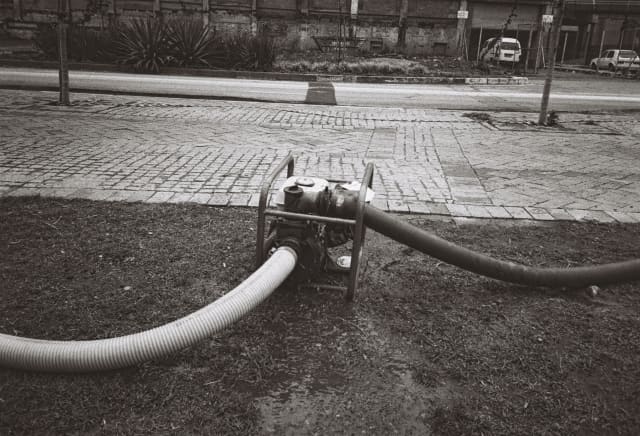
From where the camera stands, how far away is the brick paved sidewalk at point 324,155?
459cm

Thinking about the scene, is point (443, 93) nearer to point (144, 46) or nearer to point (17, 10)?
point (144, 46)

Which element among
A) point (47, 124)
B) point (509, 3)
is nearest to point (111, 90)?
point (47, 124)

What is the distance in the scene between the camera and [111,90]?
11.2m

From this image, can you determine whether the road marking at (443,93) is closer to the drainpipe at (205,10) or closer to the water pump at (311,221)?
the water pump at (311,221)

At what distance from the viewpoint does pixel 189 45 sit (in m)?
16.7

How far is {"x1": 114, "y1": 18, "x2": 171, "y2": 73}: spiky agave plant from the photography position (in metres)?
15.9

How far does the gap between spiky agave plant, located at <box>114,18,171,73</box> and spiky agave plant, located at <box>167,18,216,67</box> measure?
23cm

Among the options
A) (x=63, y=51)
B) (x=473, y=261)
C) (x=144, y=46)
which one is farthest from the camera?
(x=144, y=46)

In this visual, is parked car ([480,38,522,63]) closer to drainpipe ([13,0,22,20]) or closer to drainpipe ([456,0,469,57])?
drainpipe ([456,0,469,57])

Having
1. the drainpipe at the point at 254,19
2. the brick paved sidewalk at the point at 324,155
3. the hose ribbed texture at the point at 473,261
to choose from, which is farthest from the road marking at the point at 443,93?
the drainpipe at the point at 254,19

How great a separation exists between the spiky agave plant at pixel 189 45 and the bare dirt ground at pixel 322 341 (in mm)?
13955

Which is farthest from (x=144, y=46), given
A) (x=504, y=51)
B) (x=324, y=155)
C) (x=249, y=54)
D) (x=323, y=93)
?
(x=504, y=51)

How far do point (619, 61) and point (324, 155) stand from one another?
1171 inches

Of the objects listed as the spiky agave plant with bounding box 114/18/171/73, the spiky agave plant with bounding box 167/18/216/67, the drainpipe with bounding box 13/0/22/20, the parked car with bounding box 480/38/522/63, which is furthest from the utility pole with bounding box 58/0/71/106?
the drainpipe with bounding box 13/0/22/20
